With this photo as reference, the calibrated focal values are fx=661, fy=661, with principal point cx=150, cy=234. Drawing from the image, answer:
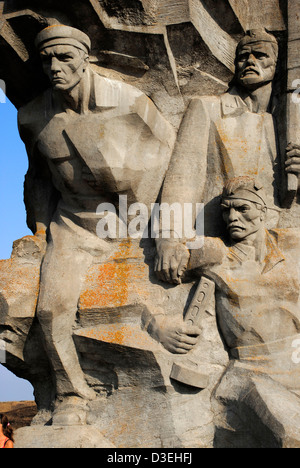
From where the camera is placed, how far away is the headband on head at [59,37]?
17.1 ft

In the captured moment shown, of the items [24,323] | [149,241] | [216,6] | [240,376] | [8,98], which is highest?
[216,6]

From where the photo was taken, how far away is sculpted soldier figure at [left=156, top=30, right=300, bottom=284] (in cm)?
559

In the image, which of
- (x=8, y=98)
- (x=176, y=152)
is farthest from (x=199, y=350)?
(x=8, y=98)

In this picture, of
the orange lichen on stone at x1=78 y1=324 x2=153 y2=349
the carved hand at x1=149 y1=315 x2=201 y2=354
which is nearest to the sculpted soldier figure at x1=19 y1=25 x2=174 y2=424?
the orange lichen on stone at x1=78 y1=324 x2=153 y2=349

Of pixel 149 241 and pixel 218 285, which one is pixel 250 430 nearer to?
pixel 218 285

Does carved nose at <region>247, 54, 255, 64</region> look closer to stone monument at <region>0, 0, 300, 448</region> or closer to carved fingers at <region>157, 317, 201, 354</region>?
stone monument at <region>0, 0, 300, 448</region>

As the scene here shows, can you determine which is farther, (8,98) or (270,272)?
(8,98)

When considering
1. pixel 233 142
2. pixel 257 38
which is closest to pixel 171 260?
pixel 233 142

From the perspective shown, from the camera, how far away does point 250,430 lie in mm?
4707

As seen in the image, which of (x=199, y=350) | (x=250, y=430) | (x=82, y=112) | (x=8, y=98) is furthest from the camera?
(x=8, y=98)

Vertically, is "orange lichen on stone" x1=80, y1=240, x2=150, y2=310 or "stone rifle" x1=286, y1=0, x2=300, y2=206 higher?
"stone rifle" x1=286, y1=0, x2=300, y2=206

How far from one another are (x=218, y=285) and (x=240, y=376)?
70 cm

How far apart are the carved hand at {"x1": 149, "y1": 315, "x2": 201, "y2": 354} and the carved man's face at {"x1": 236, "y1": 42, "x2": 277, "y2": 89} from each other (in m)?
2.22

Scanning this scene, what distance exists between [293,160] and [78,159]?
1771 millimetres
